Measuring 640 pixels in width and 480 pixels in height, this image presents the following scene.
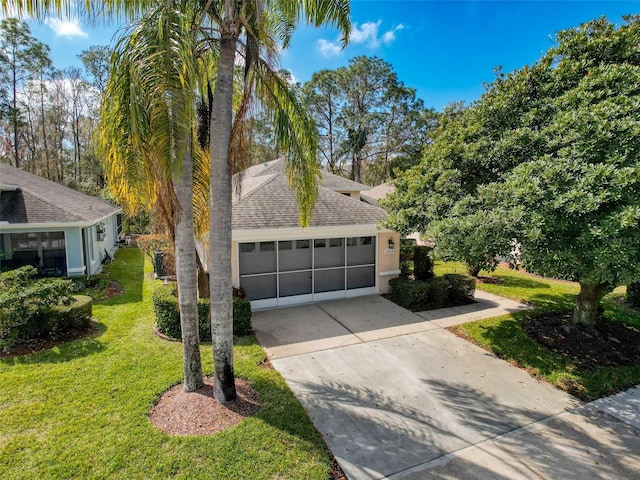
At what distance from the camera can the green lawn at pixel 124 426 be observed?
14.5ft

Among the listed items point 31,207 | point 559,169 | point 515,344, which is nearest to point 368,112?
point 31,207

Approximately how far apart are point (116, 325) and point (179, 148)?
23.4 feet

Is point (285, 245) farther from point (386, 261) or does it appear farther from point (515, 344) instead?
point (515, 344)

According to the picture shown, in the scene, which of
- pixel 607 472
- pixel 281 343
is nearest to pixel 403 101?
pixel 281 343

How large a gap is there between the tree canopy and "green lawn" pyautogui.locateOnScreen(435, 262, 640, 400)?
1.75 metres

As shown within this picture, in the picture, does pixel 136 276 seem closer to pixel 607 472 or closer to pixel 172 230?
pixel 172 230

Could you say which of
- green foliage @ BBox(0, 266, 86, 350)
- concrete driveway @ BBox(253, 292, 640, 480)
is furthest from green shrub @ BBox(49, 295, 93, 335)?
concrete driveway @ BBox(253, 292, 640, 480)

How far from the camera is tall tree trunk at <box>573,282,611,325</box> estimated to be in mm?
8508

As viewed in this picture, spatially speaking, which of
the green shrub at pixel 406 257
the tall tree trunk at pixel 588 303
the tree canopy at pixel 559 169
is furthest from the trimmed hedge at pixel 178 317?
the tall tree trunk at pixel 588 303

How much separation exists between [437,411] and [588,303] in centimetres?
577

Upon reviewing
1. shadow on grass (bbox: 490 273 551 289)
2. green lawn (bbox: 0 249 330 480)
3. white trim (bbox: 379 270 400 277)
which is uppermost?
white trim (bbox: 379 270 400 277)

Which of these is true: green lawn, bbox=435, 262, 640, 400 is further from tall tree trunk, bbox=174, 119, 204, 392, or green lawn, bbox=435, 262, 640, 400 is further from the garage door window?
tall tree trunk, bbox=174, 119, 204, 392

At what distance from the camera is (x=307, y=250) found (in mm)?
11609

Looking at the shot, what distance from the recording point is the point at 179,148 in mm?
4551
